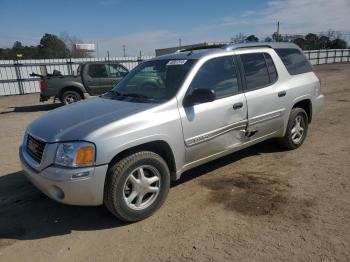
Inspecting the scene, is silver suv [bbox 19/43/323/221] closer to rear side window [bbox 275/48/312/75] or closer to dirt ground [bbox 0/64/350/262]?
rear side window [bbox 275/48/312/75]

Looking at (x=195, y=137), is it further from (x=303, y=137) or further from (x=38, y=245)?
(x=303, y=137)

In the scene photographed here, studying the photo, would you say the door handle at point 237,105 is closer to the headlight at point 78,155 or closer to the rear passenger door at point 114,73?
the headlight at point 78,155

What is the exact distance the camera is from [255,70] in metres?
5.04

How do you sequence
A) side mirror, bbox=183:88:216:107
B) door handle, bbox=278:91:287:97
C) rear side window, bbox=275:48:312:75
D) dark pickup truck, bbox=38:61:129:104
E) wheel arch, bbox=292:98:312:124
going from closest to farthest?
side mirror, bbox=183:88:216:107
door handle, bbox=278:91:287:97
rear side window, bbox=275:48:312:75
wheel arch, bbox=292:98:312:124
dark pickup truck, bbox=38:61:129:104

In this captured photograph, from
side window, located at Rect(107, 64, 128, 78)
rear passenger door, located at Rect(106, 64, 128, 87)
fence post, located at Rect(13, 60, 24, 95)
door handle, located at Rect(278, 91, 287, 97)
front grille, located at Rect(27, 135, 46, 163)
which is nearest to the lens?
front grille, located at Rect(27, 135, 46, 163)

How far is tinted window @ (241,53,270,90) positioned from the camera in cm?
488

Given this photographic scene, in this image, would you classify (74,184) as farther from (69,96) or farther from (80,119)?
(69,96)

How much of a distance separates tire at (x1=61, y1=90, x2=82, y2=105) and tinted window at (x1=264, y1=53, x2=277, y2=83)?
913 centimetres

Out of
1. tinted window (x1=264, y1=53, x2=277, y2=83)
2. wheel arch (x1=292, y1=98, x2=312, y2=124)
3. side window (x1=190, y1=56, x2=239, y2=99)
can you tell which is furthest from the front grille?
wheel arch (x1=292, y1=98, x2=312, y2=124)

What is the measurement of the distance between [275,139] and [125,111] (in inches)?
123

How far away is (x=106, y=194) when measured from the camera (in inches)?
135

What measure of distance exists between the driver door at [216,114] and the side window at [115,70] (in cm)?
899

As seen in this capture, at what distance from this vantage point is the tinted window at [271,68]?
17.3 feet

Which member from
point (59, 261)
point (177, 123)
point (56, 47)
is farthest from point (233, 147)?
point (56, 47)
